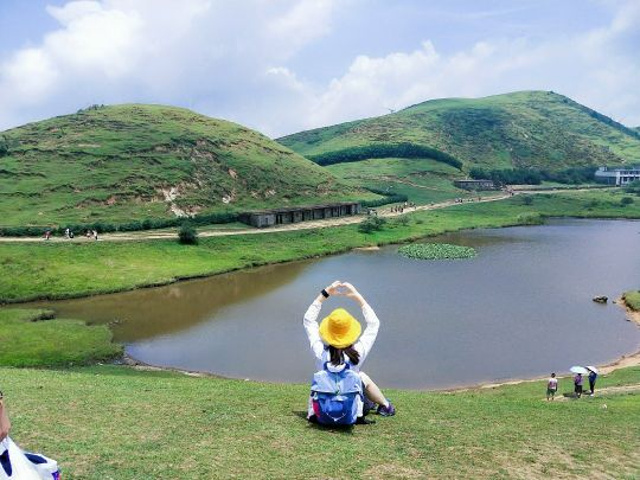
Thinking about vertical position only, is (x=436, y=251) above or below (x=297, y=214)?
below

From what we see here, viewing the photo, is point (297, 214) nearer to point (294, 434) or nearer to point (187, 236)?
point (187, 236)

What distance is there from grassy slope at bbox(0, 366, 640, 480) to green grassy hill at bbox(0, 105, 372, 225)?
83.8m

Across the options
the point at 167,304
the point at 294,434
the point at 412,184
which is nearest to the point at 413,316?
the point at 167,304

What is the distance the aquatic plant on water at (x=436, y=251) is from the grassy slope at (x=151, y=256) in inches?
353

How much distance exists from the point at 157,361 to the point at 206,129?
381ft

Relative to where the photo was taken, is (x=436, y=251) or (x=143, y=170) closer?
(x=436, y=251)

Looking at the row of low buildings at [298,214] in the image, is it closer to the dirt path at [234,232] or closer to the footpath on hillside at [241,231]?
the footpath on hillside at [241,231]

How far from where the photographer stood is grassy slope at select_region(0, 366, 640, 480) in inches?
460

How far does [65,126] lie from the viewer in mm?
141000

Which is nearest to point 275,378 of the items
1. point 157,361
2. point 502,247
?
point 157,361

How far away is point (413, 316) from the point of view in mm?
52188

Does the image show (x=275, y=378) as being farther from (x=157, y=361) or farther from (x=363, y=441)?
(x=363, y=441)

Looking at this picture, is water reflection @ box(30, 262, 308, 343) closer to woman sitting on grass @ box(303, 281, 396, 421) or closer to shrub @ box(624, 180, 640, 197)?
woman sitting on grass @ box(303, 281, 396, 421)

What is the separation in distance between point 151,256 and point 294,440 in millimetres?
69773
